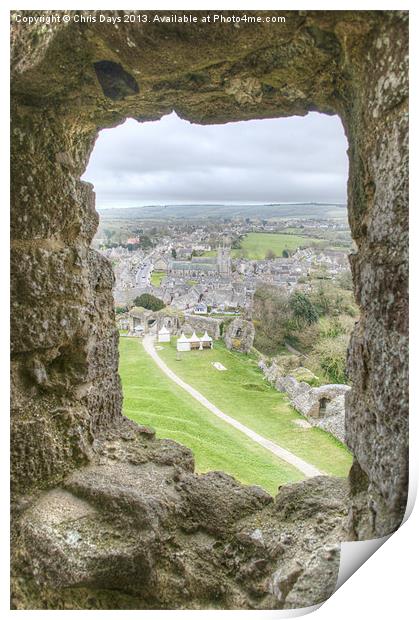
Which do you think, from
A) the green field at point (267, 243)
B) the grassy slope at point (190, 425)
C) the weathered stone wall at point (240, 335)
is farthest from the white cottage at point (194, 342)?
the green field at point (267, 243)

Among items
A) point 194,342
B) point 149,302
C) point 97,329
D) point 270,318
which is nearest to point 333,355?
point 270,318

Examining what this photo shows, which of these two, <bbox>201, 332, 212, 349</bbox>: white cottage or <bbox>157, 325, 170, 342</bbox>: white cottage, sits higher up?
<bbox>157, 325, 170, 342</bbox>: white cottage

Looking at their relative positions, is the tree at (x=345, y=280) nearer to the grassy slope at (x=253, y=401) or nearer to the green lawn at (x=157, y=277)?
the grassy slope at (x=253, y=401)

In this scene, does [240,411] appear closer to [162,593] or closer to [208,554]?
[208,554]

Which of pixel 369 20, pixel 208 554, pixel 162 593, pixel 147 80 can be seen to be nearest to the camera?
pixel 369 20

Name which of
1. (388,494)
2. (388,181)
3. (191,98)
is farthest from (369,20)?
(388,494)

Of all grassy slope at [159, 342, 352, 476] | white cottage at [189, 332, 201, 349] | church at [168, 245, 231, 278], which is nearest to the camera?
grassy slope at [159, 342, 352, 476]

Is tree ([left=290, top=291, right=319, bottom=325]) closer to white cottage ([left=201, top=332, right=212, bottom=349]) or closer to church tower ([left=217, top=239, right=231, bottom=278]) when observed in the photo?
church tower ([left=217, top=239, right=231, bottom=278])

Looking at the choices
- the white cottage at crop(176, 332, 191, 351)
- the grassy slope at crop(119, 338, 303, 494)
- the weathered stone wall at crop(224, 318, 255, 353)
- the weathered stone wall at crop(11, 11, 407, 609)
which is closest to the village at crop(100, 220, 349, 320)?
the weathered stone wall at crop(224, 318, 255, 353)
